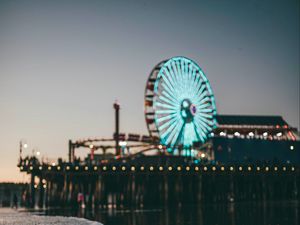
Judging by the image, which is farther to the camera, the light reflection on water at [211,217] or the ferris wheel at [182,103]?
the ferris wheel at [182,103]

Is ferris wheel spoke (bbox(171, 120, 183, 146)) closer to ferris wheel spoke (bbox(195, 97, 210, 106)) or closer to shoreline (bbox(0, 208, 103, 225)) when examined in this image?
ferris wheel spoke (bbox(195, 97, 210, 106))

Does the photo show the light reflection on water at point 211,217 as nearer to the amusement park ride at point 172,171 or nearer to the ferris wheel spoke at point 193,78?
the amusement park ride at point 172,171

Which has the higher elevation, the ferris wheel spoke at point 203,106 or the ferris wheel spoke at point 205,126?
the ferris wheel spoke at point 203,106

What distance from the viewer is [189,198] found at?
2468 inches

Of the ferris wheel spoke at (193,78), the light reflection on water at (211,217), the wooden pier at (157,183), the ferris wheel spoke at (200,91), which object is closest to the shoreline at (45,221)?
the light reflection on water at (211,217)

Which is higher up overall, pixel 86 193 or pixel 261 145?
pixel 261 145

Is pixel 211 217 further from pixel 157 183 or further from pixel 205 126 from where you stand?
pixel 205 126

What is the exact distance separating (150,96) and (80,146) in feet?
110

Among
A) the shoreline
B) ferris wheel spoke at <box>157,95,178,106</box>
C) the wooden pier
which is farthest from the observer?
ferris wheel spoke at <box>157,95,178,106</box>

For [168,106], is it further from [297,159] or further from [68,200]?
[297,159]

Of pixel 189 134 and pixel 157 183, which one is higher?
pixel 189 134

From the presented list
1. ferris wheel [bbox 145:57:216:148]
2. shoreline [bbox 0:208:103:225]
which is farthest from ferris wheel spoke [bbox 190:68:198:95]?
shoreline [bbox 0:208:103:225]

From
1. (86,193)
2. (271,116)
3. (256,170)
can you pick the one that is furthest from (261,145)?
(86,193)

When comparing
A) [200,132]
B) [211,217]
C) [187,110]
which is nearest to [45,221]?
A: [211,217]
